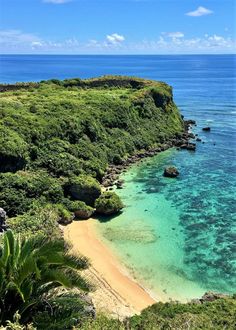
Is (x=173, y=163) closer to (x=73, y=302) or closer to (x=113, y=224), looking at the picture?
(x=113, y=224)

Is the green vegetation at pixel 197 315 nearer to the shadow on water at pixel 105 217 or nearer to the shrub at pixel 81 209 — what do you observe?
the shadow on water at pixel 105 217

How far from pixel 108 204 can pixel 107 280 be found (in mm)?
14616

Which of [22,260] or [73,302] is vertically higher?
[22,260]

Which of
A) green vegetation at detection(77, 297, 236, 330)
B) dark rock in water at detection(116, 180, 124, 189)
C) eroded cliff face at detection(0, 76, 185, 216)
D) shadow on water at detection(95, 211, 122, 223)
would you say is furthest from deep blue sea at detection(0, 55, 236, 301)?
eroded cliff face at detection(0, 76, 185, 216)

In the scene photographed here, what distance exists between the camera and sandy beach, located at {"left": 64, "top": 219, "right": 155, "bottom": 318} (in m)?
→ 33.7

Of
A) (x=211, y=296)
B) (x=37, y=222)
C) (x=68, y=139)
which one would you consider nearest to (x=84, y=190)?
(x=37, y=222)

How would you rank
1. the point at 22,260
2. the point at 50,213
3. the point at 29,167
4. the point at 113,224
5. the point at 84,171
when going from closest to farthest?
the point at 22,260
the point at 50,213
the point at 113,224
the point at 29,167
the point at 84,171

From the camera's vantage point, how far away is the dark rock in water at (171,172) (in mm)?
66625

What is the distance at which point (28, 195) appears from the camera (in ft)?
167

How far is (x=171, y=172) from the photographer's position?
66.6 m

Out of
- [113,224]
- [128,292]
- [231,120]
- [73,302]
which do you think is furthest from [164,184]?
[231,120]

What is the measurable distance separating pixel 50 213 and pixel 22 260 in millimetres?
27445

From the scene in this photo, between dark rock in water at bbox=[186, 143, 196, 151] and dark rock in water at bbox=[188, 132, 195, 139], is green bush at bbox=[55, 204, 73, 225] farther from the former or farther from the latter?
dark rock in water at bbox=[188, 132, 195, 139]

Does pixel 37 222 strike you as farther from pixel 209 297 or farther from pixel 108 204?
pixel 209 297
